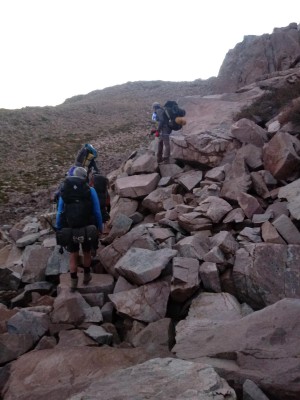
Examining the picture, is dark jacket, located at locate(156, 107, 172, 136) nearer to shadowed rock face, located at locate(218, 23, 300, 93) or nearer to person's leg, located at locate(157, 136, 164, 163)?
person's leg, located at locate(157, 136, 164, 163)

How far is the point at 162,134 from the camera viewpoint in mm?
11852

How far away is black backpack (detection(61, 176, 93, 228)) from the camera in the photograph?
6949 millimetres

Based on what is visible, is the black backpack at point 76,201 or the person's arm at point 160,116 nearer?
the black backpack at point 76,201

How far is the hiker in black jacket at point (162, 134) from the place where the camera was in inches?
463

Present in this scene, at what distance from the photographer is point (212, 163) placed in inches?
430

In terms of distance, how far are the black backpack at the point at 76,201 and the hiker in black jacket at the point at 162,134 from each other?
5.22m

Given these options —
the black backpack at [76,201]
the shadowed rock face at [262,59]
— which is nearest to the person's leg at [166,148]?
the black backpack at [76,201]

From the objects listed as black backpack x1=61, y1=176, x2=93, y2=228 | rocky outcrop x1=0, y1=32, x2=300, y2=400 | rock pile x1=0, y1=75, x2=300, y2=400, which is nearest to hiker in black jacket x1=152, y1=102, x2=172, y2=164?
rocky outcrop x1=0, y1=32, x2=300, y2=400

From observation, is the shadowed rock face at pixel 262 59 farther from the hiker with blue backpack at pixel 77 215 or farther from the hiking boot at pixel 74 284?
the hiking boot at pixel 74 284

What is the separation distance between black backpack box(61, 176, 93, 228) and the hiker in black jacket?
17.1ft

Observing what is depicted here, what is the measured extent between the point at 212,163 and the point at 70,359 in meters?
7.16

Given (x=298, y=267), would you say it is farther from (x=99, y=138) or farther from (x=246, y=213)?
(x=99, y=138)

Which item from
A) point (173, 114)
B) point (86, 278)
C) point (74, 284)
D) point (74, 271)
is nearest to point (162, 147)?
point (173, 114)

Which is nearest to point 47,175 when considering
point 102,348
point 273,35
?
point 102,348
